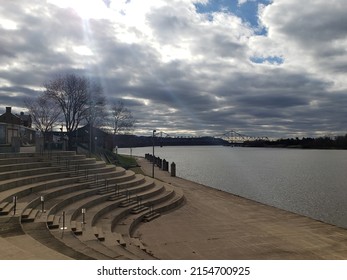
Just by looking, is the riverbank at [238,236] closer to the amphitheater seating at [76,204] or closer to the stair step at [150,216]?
the stair step at [150,216]

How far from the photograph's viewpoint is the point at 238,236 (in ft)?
57.0

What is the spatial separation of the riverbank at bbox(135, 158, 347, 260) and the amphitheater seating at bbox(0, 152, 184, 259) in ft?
3.85

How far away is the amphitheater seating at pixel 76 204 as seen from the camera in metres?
10.9

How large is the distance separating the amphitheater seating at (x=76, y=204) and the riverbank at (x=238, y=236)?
1172mm

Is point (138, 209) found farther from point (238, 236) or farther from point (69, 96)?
point (69, 96)

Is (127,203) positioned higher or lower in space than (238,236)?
higher

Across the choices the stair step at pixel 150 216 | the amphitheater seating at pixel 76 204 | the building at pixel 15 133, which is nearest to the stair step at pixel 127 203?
the amphitheater seating at pixel 76 204

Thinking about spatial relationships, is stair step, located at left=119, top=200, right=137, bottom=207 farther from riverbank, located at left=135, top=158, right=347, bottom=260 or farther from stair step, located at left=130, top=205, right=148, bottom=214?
riverbank, located at left=135, top=158, right=347, bottom=260

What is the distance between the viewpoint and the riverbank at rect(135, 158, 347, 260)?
1473cm

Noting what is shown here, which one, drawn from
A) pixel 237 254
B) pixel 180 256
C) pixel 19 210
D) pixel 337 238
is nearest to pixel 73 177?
pixel 19 210

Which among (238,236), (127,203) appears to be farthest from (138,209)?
(238,236)

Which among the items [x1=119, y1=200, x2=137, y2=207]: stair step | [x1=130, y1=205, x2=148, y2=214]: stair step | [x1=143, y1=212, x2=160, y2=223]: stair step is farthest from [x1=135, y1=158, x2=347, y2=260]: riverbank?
[x1=119, y1=200, x2=137, y2=207]: stair step

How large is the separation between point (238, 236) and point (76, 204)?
859cm

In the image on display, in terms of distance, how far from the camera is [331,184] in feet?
153
